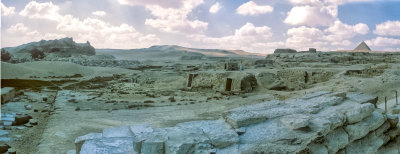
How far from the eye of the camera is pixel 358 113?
15.4ft

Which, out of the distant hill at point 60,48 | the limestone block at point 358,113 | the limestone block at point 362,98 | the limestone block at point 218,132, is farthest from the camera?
the distant hill at point 60,48

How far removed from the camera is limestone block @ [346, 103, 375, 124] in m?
4.62

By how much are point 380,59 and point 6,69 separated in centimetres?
3219

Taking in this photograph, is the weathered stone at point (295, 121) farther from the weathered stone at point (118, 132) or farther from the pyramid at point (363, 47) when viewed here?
the pyramid at point (363, 47)

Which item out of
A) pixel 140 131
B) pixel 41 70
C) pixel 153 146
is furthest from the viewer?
pixel 41 70

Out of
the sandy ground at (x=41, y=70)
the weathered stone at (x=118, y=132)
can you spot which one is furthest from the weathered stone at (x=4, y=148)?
the sandy ground at (x=41, y=70)

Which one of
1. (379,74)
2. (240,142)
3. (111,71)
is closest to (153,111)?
(240,142)

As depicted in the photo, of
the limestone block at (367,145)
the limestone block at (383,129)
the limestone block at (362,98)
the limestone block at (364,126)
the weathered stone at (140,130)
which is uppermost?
the limestone block at (362,98)

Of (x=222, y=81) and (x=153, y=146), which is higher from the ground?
(x=153, y=146)

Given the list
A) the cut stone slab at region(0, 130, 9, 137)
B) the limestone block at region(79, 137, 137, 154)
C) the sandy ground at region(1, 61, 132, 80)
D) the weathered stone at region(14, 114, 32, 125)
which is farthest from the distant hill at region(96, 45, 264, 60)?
the limestone block at region(79, 137, 137, 154)

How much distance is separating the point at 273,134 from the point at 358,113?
200 cm

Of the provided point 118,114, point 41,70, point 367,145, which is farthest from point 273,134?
point 41,70

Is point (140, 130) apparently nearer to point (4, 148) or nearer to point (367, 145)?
point (4, 148)

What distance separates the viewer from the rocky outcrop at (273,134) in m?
3.54
